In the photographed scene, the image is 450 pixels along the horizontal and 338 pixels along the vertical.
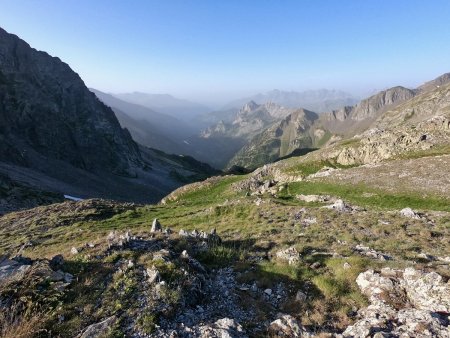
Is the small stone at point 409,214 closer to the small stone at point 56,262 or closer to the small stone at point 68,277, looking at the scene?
the small stone at point 68,277

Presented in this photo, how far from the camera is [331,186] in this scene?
38781 millimetres

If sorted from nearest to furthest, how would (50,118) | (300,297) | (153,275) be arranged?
(153,275) < (300,297) < (50,118)

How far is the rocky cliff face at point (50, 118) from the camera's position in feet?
436

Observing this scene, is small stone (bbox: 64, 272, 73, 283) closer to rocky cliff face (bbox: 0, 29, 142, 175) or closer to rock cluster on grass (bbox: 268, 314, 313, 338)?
rock cluster on grass (bbox: 268, 314, 313, 338)

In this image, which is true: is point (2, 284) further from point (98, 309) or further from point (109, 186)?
point (109, 186)

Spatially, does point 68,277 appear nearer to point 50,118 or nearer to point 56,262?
point 56,262

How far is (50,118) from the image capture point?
14912cm

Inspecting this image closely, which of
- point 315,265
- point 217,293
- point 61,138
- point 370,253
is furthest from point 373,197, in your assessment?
point 61,138

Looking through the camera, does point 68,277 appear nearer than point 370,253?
Yes

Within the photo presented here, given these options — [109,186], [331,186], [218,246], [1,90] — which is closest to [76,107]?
[1,90]

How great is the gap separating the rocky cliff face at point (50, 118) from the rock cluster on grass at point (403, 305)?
403ft

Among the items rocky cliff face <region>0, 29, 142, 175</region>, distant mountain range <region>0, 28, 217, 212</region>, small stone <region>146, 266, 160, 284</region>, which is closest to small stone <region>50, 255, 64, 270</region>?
small stone <region>146, 266, 160, 284</region>

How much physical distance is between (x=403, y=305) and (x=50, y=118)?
16462cm

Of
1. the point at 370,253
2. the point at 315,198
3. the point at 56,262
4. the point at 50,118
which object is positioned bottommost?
the point at 315,198
